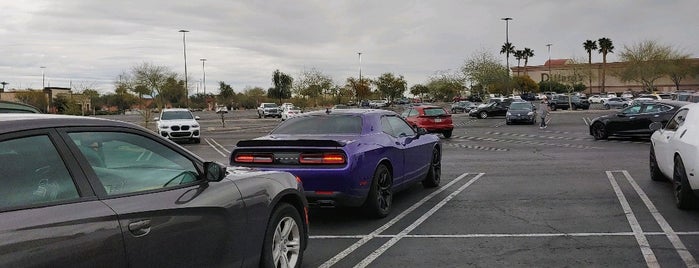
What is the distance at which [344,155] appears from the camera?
21.9 ft

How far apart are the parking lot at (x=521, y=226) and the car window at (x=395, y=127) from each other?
101cm

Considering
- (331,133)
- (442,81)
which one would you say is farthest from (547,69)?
(331,133)

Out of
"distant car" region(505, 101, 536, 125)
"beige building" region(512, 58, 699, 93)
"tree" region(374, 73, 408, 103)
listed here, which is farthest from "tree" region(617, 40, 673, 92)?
"distant car" region(505, 101, 536, 125)

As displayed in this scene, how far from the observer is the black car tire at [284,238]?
4.35 meters

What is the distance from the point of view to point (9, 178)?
2.72 m

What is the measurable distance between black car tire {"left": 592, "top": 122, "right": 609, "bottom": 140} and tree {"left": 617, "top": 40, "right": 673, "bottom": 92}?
231ft

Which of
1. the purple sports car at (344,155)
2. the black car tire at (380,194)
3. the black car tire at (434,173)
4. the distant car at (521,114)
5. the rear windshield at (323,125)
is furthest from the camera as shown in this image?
the distant car at (521,114)

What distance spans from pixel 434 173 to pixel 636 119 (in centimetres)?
1230

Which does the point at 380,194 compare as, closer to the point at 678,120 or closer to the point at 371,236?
the point at 371,236

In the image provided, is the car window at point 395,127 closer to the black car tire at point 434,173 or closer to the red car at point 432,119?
the black car tire at point 434,173

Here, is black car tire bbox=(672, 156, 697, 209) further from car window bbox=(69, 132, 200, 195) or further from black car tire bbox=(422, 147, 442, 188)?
car window bbox=(69, 132, 200, 195)

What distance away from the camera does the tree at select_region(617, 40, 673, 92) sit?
82.5 m

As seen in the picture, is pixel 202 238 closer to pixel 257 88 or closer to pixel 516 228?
pixel 516 228

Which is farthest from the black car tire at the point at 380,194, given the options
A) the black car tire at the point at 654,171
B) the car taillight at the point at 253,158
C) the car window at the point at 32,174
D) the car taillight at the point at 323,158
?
the black car tire at the point at 654,171
